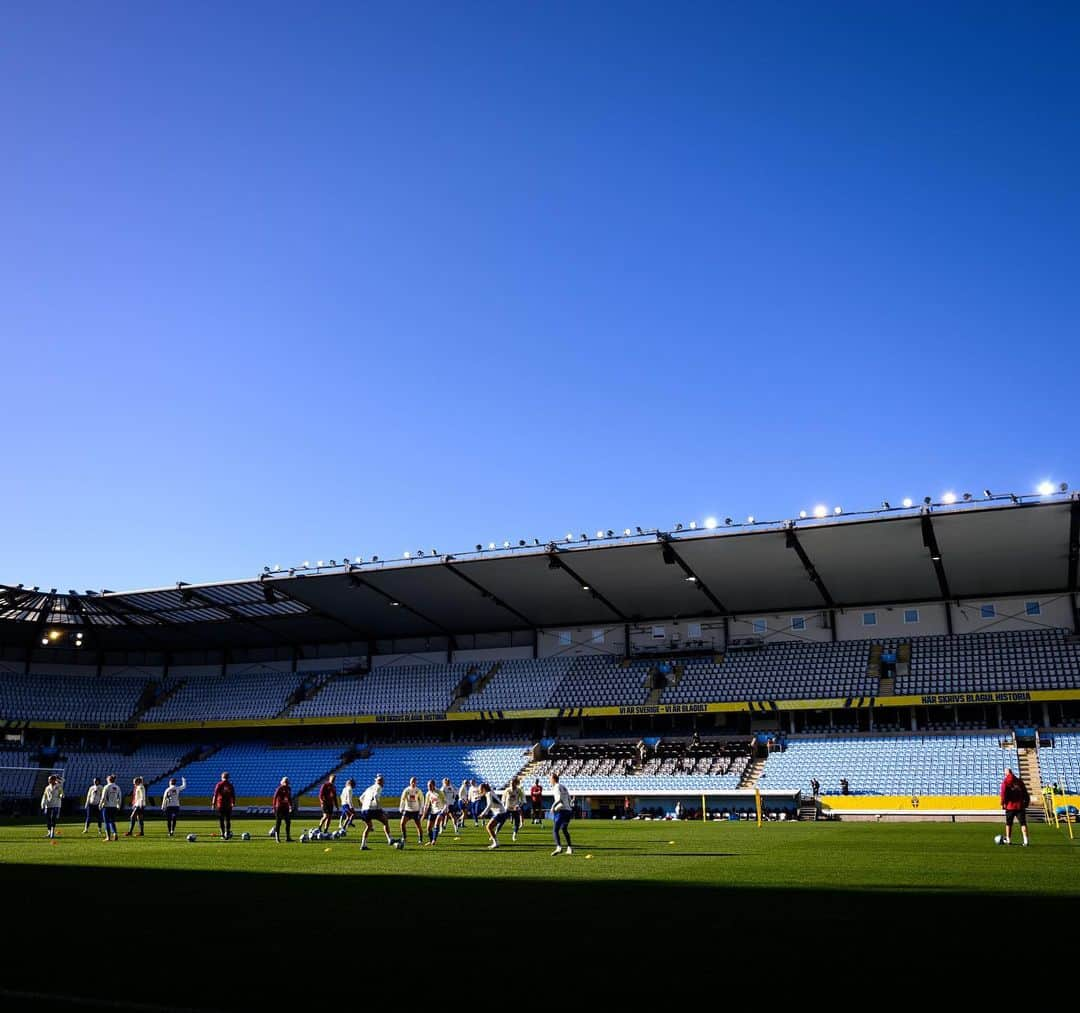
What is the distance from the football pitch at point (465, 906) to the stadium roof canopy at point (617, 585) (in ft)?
80.7

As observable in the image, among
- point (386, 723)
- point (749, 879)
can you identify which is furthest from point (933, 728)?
point (749, 879)

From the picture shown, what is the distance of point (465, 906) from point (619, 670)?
4558 cm

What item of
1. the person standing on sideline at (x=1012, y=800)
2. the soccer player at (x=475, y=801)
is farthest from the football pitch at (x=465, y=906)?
the soccer player at (x=475, y=801)

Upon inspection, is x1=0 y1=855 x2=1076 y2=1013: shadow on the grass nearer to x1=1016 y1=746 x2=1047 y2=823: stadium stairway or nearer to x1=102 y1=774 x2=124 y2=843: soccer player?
x1=102 y1=774 x2=124 y2=843: soccer player

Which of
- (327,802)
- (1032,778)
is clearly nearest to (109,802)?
(327,802)

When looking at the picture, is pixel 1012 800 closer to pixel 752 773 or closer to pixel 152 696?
pixel 752 773

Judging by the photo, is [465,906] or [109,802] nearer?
[465,906]

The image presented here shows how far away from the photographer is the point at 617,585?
51.8 metres

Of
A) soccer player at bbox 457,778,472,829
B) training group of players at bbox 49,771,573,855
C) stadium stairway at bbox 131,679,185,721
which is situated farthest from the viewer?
stadium stairway at bbox 131,679,185,721

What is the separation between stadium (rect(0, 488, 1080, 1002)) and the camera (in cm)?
4222

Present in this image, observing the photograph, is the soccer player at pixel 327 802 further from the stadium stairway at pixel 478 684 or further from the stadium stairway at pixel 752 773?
the stadium stairway at pixel 478 684

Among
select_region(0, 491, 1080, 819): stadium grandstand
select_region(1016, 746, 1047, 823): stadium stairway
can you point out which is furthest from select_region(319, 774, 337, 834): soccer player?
select_region(1016, 746, 1047, 823): stadium stairway

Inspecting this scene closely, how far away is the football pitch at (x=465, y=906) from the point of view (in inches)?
311

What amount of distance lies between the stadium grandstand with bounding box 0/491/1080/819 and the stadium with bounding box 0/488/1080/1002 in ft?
0.55
